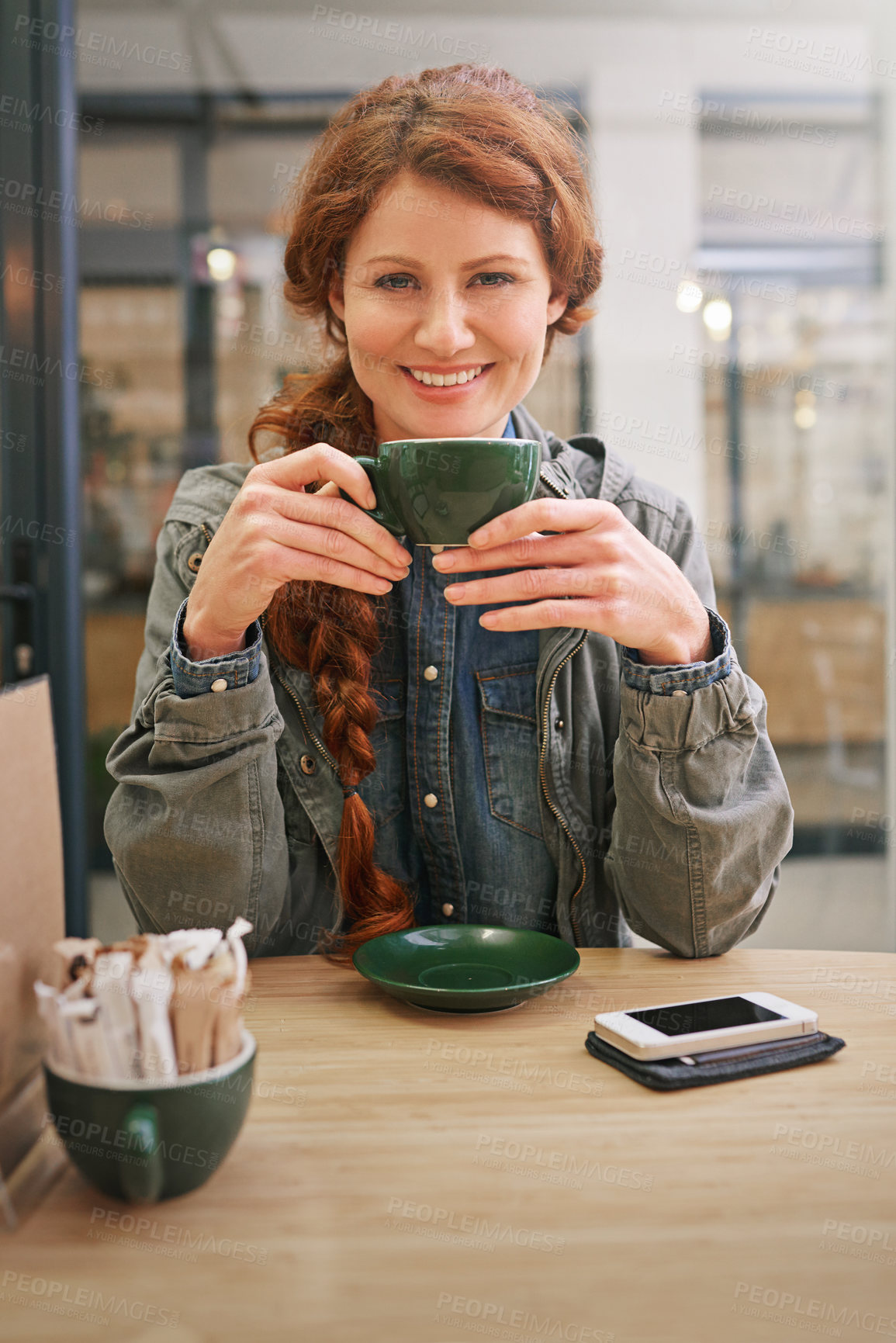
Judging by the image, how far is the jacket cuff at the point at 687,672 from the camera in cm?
106


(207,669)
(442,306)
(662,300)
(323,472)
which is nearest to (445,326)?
(442,306)

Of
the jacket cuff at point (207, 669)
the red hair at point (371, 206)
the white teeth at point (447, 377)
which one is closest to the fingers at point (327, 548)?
the jacket cuff at point (207, 669)

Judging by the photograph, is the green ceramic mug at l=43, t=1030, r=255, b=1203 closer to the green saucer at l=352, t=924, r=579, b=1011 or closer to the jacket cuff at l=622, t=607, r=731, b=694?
the green saucer at l=352, t=924, r=579, b=1011

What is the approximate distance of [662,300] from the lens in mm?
3234

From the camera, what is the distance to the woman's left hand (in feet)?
3.01

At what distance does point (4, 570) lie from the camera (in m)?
2.34

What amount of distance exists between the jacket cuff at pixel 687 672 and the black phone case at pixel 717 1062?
36 centimetres

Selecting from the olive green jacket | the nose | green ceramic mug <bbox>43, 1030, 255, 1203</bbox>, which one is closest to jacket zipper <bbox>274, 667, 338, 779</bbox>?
the olive green jacket

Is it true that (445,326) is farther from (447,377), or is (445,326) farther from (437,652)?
(437,652)

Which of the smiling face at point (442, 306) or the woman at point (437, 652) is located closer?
the woman at point (437, 652)

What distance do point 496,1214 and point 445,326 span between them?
2.96ft

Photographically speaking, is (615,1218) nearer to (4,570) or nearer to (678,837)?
(678,837)

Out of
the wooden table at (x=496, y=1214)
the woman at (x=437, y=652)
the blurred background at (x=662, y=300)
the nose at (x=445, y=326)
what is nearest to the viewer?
the wooden table at (x=496, y=1214)

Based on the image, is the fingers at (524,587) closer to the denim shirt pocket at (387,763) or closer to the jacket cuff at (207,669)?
the jacket cuff at (207,669)
